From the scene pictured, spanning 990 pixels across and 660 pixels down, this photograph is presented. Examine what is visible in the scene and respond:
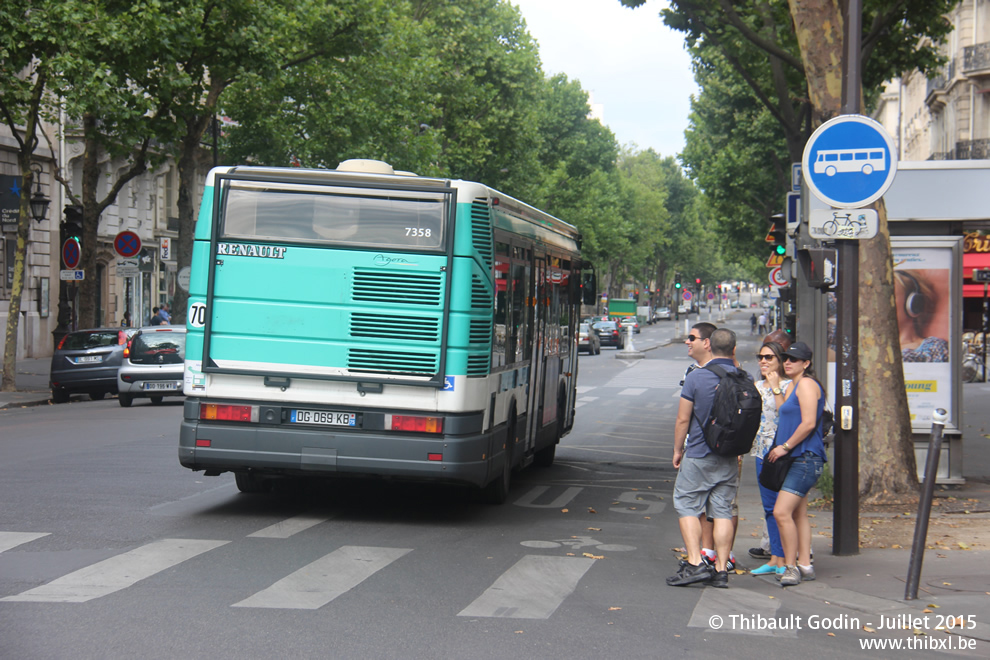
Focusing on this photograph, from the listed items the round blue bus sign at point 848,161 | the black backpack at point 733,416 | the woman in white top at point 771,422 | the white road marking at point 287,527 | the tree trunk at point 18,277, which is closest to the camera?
the black backpack at point 733,416

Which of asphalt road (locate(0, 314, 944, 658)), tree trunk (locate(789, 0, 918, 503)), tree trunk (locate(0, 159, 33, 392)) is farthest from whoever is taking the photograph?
tree trunk (locate(0, 159, 33, 392))

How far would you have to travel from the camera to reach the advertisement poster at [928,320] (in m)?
12.5

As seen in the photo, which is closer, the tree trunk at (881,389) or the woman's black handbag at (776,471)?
the woman's black handbag at (776,471)

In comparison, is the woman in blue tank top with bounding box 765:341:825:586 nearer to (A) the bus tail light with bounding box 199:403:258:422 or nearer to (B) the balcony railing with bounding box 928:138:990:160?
(A) the bus tail light with bounding box 199:403:258:422

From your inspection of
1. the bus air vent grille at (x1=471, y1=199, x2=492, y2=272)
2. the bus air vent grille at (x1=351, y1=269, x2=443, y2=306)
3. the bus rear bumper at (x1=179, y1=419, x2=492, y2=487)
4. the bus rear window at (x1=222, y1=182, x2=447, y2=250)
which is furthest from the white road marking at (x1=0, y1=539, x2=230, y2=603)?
the bus air vent grille at (x1=471, y1=199, x2=492, y2=272)

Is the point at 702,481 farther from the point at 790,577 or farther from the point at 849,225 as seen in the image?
the point at 849,225

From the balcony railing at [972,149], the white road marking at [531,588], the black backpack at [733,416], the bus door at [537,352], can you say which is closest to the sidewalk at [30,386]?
the bus door at [537,352]

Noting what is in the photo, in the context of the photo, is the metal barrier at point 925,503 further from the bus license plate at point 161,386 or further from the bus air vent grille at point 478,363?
the bus license plate at point 161,386

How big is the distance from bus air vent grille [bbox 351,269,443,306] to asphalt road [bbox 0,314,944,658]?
1.82 m

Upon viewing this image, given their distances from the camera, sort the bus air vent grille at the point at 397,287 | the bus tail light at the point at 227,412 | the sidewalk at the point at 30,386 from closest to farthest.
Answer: the bus air vent grille at the point at 397,287
the bus tail light at the point at 227,412
the sidewalk at the point at 30,386

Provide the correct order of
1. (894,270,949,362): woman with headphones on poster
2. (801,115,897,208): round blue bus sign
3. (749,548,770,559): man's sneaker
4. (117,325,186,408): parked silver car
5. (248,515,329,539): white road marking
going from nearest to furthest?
1. (801,115,897,208): round blue bus sign
2. (749,548,770,559): man's sneaker
3. (248,515,329,539): white road marking
4. (894,270,949,362): woman with headphones on poster
5. (117,325,186,408): parked silver car

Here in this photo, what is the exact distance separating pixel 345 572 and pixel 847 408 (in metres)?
3.72

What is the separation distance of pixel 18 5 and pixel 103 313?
75.4 ft

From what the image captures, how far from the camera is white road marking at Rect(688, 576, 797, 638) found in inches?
256
